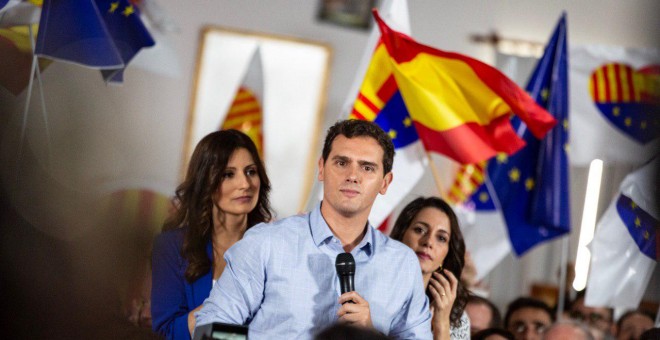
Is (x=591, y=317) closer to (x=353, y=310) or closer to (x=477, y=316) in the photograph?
(x=477, y=316)

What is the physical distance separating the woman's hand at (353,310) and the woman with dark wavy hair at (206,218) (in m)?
0.78

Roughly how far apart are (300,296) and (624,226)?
8.38ft

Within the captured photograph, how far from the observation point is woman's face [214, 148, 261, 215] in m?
2.92

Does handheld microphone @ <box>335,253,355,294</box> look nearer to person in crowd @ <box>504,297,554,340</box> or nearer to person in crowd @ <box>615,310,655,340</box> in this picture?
person in crowd @ <box>504,297,554,340</box>

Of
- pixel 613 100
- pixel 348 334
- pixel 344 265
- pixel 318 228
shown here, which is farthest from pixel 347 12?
pixel 348 334

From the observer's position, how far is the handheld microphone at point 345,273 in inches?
85.7

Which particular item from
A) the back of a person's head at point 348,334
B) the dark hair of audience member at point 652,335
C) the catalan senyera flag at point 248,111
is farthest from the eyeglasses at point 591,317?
the back of a person's head at point 348,334

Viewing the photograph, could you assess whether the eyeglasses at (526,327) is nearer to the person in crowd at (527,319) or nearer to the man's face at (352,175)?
the person in crowd at (527,319)

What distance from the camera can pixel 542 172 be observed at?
516 cm

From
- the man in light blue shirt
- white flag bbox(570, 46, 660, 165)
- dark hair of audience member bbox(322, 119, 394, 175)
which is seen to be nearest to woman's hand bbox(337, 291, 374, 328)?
the man in light blue shirt

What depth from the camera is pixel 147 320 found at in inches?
128

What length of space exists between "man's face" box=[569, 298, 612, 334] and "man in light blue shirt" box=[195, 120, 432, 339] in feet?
9.80

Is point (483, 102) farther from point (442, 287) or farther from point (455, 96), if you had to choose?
point (442, 287)

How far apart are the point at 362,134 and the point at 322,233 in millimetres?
277
